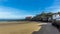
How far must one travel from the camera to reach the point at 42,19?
59.3 m

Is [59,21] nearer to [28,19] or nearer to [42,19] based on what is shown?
[42,19]

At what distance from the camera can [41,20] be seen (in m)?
60.9

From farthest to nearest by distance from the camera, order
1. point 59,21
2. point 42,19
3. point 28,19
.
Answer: point 28,19 → point 42,19 → point 59,21

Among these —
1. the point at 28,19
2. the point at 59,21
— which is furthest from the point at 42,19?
the point at 59,21

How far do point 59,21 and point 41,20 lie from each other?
105 feet

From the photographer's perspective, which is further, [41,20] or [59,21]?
[41,20]

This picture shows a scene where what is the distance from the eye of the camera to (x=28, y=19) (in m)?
67.8

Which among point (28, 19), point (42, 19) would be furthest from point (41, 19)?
point (28, 19)

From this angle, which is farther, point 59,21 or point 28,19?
point 28,19

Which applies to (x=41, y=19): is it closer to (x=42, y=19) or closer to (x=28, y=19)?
(x=42, y=19)

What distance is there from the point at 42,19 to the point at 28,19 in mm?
10010

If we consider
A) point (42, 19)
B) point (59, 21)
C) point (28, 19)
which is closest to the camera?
point (59, 21)

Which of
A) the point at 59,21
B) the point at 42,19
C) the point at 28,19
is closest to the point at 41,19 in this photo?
the point at 42,19

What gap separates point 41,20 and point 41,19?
994mm
